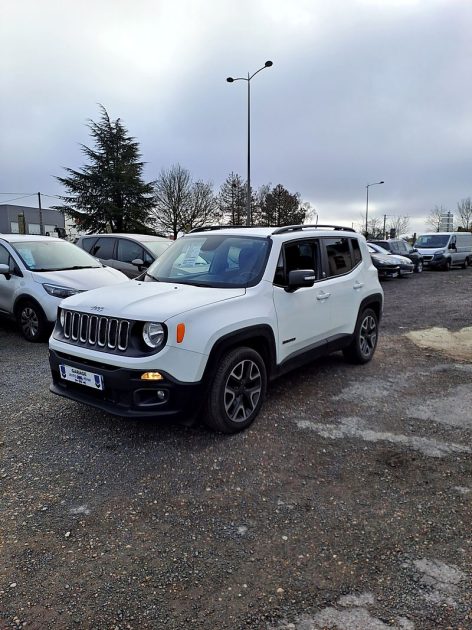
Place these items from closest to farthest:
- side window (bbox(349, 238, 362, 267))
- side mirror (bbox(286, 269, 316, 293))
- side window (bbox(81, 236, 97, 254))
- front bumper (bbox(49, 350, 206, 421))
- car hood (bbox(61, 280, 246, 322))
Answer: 1. front bumper (bbox(49, 350, 206, 421))
2. car hood (bbox(61, 280, 246, 322))
3. side mirror (bbox(286, 269, 316, 293))
4. side window (bbox(349, 238, 362, 267))
5. side window (bbox(81, 236, 97, 254))

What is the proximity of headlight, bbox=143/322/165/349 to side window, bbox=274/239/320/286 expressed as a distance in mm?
1379

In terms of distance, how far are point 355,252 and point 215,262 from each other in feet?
7.36

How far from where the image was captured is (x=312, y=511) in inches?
114

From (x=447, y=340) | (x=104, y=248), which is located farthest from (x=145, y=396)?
(x=104, y=248)

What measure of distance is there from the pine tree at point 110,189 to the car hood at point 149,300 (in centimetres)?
3351

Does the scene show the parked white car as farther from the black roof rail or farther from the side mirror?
the side mirror

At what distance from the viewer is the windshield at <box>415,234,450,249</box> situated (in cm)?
2467

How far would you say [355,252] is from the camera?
588cm

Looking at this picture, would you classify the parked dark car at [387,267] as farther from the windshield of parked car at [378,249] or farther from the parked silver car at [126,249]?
the parked silver car at [126,249]

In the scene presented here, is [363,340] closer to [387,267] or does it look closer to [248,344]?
[248,344]

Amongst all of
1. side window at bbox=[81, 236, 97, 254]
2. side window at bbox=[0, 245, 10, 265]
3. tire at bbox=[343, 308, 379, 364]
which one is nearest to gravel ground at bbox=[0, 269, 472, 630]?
tire at bbox=[343, 308, 379, 364]

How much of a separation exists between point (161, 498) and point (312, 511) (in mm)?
1009

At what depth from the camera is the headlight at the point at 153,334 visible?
11.4ft

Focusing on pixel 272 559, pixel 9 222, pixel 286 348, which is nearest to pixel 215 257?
pixel 286 348
